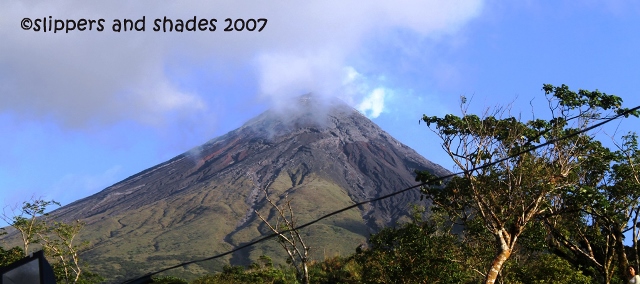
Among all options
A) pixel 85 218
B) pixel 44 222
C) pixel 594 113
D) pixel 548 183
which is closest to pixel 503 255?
pixel 548 183

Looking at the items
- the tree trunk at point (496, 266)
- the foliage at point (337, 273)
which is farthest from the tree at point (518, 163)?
the foliage at point (337, 273)

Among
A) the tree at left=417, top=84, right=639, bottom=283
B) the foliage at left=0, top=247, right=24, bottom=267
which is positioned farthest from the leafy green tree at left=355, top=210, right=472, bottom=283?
the foliage at left=0, top=247, right=24, bottom=267

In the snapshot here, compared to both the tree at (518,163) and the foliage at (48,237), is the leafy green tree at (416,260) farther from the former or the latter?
the foliage at (48,237)

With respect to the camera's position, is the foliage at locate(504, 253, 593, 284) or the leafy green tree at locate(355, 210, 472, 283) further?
the foliage at locate(504, 253, 593, 284)

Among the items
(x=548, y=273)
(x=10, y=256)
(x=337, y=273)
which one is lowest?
(x=548, y=273)

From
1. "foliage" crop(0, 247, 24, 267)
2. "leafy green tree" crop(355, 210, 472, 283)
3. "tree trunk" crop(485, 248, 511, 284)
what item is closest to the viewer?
"tree trunk" crop(485, 248, 511, 284)

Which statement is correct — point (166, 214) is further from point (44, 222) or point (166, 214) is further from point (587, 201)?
point (587, 201)

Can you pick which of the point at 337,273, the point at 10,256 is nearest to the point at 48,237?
the point at 10,256

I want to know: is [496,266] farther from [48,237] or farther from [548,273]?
[48,237]

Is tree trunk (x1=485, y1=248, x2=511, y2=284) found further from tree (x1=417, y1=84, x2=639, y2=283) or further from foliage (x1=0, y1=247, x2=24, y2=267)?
foliage (x1=0, y1=247, x2=24, y2=267)

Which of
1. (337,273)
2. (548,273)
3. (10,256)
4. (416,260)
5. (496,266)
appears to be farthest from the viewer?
(337,273)

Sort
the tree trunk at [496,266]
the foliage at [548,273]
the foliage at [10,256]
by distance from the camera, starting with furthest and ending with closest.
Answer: the foliage at [10,256], the foliage at [548,273], the tree trunk at [496,266]
